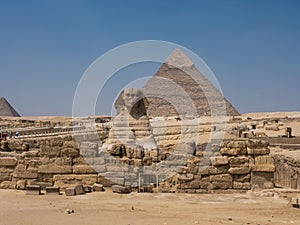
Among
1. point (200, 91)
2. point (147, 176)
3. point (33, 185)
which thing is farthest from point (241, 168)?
point (200, 91)

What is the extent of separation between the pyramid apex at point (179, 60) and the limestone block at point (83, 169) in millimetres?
64766

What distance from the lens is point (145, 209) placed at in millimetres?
6000

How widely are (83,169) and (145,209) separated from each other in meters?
2.18

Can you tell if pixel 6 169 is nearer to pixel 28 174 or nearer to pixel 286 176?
pixel 28 174

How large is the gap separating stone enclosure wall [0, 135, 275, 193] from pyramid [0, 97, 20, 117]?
75.7 m

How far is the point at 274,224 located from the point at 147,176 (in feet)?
10.1

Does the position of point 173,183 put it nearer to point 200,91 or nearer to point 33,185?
point 33,185

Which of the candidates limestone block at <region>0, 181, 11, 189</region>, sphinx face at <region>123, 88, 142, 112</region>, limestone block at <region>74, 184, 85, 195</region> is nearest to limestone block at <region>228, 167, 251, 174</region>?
limestone block at <region>74, 184, 85, 195</region>

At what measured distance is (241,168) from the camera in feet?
24.7

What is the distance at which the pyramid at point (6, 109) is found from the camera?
79188 millimetres

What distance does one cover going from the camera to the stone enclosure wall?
749 cm

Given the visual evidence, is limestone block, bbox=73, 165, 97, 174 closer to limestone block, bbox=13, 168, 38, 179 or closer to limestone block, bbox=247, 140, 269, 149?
limestone block, bbox=13, 168, 38, 179

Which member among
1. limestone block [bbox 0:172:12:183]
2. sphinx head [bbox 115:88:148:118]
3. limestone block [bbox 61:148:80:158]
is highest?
sphinx head [bbox 115:88:148:118]

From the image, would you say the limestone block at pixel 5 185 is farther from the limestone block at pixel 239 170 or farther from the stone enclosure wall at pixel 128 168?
the limestone block at pixel 239 170
